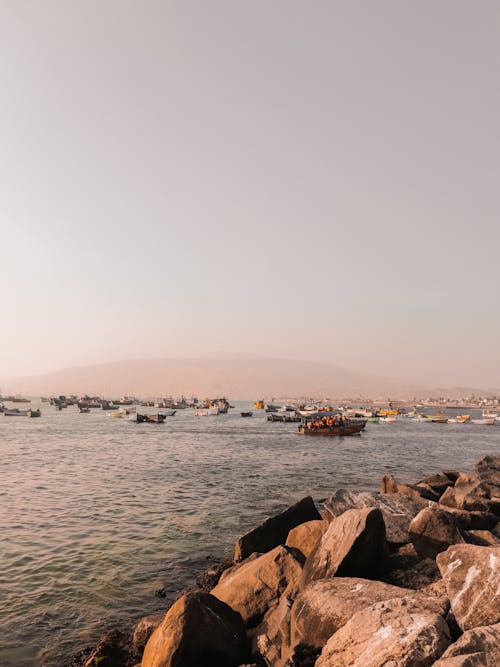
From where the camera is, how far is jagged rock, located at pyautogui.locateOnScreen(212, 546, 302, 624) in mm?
8172

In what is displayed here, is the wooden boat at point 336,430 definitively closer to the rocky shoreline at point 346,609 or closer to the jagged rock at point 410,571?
the rocky shoreline at point 346,609

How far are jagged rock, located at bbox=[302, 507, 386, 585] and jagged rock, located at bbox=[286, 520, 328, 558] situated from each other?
1576 millimetres

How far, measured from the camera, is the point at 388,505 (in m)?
11.9

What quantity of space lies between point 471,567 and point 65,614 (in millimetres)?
8589

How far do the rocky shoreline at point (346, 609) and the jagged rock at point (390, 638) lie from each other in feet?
0.04

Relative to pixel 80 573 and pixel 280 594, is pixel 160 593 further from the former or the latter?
pixel 280 594

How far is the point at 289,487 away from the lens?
2344 centimetres

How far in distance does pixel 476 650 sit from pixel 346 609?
202cm

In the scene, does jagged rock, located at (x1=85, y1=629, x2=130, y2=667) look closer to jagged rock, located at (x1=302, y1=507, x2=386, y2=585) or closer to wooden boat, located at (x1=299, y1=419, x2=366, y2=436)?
jagged rock, located at (x1=302, y1=507, x2=386, y2=585)

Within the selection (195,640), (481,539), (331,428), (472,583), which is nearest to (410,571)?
(472,583)

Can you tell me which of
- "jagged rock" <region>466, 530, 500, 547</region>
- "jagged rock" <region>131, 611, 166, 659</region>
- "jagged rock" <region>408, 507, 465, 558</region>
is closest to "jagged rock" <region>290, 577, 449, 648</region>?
"jagged rock" <region>408, 507, 465, 558</region>

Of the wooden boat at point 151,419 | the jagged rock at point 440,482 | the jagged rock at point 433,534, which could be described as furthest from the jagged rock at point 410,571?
the wooden boat at point 151,419

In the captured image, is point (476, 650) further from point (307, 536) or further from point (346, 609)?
point (307, 536)

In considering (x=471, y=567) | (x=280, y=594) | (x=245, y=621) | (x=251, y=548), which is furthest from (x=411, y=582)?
(x=251, y=548)
